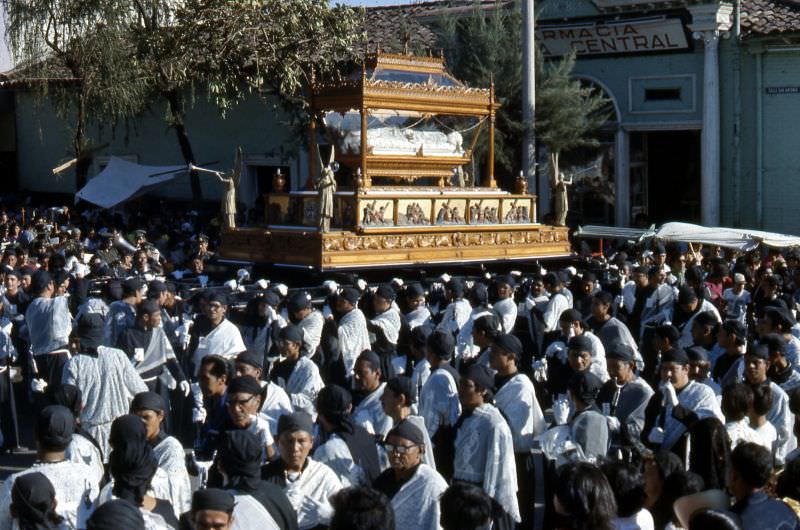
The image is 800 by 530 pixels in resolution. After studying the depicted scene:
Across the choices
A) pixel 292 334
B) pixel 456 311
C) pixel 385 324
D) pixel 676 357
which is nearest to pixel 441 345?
pixel 292 334

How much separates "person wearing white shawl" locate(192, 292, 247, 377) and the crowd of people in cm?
2

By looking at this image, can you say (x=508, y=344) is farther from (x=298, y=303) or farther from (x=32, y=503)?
(x=32, y=503)

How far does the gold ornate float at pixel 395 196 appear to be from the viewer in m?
16.5

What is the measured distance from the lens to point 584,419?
6.59 meters

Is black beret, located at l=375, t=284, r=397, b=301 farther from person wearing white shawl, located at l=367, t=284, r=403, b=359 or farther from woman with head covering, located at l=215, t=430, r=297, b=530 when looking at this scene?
woman with head covering, located at l=215, t=430, r=297, b=530

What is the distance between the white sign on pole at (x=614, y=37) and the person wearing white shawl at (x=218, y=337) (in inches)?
623

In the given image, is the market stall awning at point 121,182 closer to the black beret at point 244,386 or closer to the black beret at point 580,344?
the black beret at point 580,344

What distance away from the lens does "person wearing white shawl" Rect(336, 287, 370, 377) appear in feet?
31.9

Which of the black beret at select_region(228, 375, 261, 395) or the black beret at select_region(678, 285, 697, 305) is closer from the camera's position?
the black beret at select_region(228, 375, 261, 395)

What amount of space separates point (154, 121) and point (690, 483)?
28.2m

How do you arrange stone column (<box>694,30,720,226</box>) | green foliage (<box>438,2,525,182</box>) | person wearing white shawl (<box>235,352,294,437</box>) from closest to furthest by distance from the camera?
person wearing white shawl (<box>235,352,294,437</box>) < stone column (<box>694,30,720,226</box>) < green foliage (<box>438,2,525,182</box>)

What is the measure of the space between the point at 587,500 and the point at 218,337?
5.06m

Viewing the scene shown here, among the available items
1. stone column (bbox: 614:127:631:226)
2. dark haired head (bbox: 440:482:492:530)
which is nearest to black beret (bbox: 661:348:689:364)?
dark haired head (bbox: 440:482:492:530)

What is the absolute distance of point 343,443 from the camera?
603 cm
